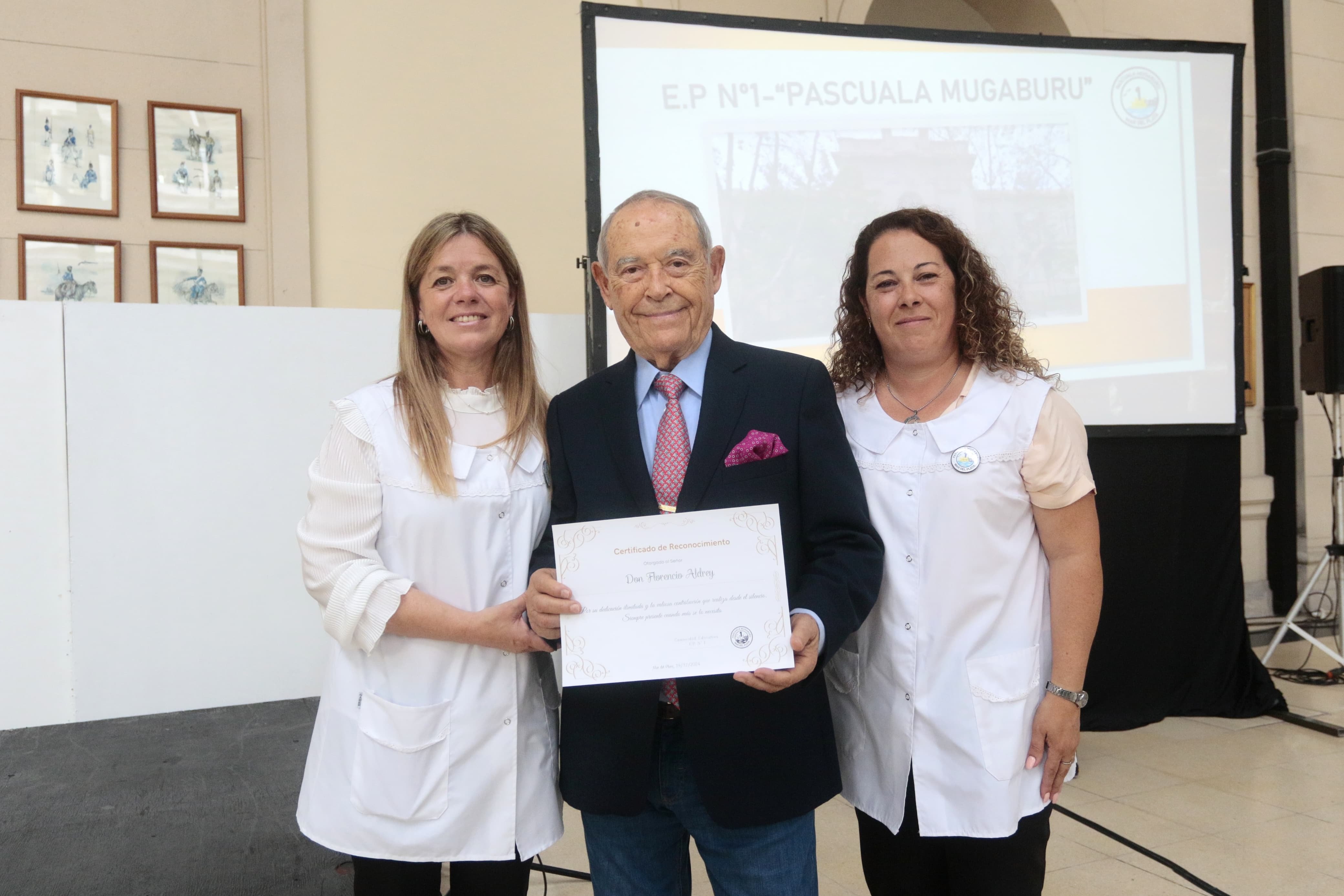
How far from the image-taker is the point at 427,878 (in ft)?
4.83

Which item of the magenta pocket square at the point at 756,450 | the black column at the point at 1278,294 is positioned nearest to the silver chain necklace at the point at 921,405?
the magenta pocket square at the point at 756,450

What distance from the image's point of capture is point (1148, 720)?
3.92m

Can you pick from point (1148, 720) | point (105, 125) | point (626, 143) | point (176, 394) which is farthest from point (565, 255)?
point (1148, 720)

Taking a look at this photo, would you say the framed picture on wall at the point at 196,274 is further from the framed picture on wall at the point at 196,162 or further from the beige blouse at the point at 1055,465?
the beige blouse at the point at 1055,465

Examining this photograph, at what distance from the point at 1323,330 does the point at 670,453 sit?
4.46 metres

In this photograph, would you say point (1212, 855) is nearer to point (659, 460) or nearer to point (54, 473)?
point (659, 460)

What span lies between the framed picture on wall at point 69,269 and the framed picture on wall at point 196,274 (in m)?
0.14

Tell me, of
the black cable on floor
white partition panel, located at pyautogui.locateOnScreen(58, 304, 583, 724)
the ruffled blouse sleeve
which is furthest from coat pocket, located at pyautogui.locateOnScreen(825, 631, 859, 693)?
the black cable on floor

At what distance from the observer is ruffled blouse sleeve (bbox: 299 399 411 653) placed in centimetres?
136

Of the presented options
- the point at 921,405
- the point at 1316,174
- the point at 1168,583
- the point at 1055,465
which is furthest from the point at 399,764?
the point at 1316,174

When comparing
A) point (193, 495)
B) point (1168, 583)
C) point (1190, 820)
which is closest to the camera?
point (193, 495)

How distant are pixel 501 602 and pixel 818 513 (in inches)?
20.1

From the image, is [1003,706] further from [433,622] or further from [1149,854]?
[1149,854]

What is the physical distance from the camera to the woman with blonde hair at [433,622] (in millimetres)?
1396
